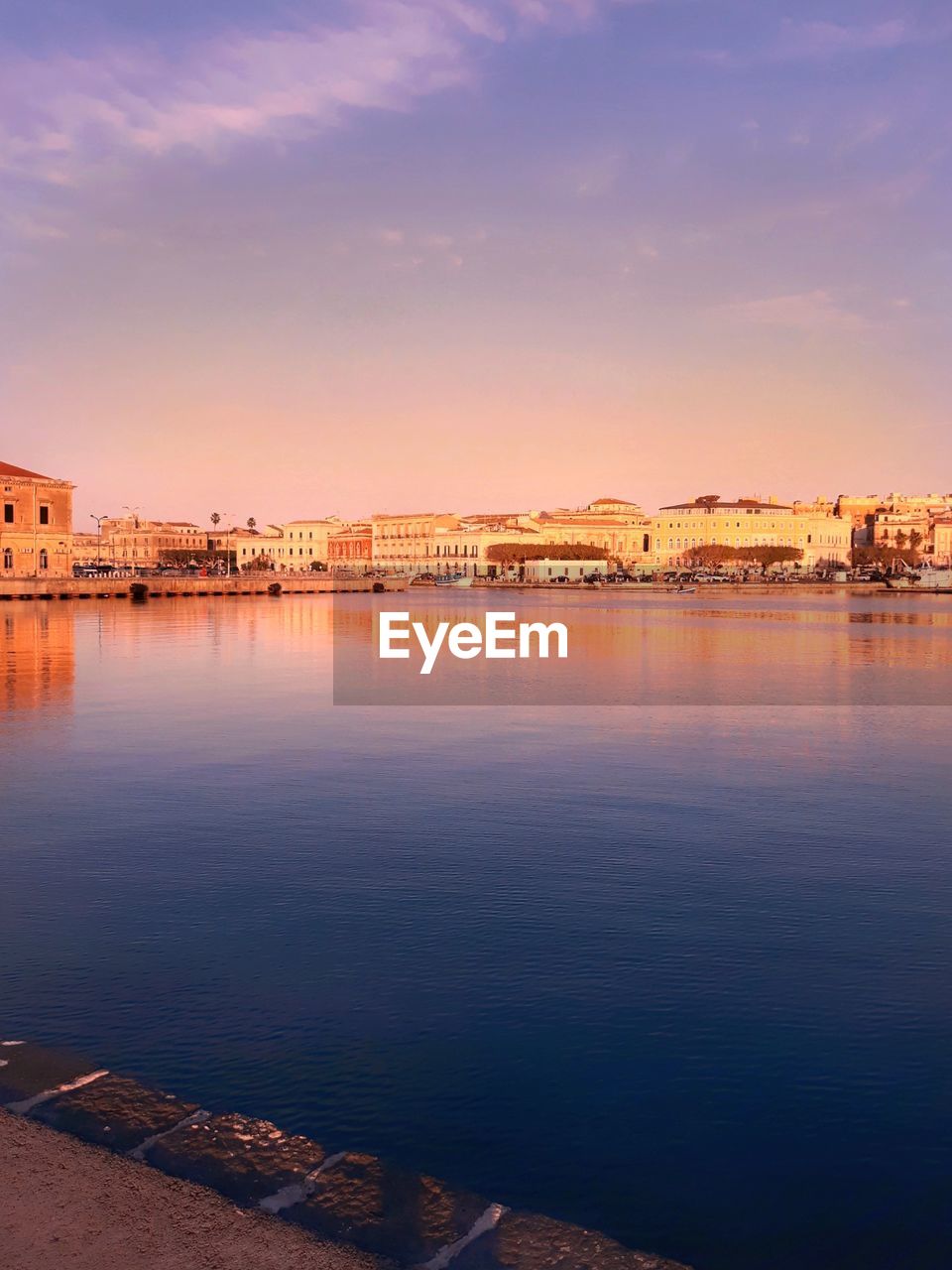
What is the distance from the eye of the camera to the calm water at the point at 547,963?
4672 mm

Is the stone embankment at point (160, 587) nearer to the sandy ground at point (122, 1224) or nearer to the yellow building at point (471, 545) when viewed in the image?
the yellow building at point (471, 545)

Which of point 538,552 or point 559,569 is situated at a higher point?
point 538,552

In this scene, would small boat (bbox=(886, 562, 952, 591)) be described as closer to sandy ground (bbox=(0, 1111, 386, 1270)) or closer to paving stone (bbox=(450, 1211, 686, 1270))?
paving stone (bbox=(450, 1211, 686, 1270))

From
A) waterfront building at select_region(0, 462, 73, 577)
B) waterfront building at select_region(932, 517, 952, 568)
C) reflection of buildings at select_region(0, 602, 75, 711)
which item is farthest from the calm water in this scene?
waterfront building at select_region(932, 517, 952, 568)

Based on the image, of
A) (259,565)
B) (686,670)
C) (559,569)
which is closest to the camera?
(686,670)

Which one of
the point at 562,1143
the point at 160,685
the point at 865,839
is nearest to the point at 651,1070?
the point at 562,1143

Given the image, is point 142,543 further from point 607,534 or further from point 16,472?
point 16,472

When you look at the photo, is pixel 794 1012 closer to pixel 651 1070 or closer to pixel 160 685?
pixel 651 1070

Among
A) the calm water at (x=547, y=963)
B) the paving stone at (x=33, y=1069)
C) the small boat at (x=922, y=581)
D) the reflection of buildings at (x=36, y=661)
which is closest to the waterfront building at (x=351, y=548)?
the small boat at (x=922, y=581)

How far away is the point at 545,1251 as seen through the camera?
392 centimetres

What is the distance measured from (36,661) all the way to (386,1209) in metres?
25.0

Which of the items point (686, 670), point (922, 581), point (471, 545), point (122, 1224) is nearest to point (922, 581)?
point (922, 581)

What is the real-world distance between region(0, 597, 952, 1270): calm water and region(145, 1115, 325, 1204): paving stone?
18cm

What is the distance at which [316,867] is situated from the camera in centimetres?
891
